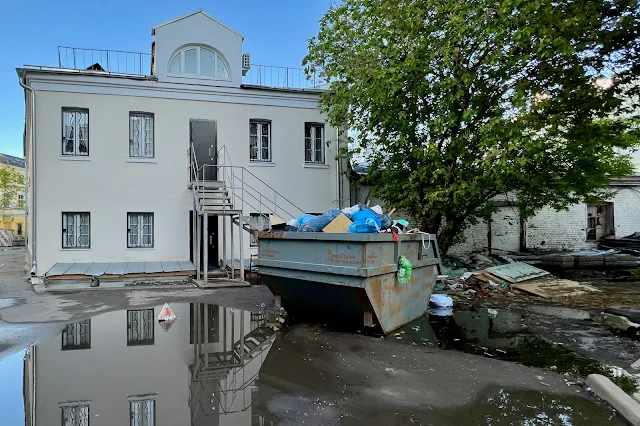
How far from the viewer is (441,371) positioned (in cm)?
496

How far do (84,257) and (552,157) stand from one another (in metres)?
14.2

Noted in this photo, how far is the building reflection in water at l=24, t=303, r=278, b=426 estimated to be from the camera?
377cm

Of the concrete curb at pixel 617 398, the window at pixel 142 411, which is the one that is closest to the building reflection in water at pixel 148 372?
the window at pixel 142 411

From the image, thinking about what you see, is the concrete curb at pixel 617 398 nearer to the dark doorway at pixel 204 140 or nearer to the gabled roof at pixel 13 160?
the dark doorway at pixel 204 140

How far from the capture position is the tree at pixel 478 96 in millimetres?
9594

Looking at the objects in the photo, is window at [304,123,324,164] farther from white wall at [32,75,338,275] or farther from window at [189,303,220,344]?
window at [189,303,220,344]

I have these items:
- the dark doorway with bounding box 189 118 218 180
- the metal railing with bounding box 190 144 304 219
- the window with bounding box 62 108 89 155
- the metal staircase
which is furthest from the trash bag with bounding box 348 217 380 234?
the window with bounding box 62 108 89 155

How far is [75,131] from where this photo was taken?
1322 centimetres

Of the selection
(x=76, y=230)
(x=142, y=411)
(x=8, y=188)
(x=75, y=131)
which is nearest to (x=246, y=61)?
(x=75, y=131)

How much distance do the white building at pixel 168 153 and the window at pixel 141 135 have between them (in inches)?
1.2

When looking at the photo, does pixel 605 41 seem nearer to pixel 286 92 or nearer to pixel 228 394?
pixel 286 92

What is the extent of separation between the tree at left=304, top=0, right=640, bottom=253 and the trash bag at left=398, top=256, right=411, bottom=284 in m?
4.47

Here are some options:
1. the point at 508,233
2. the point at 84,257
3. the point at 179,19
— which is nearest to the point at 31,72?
Result: the point at 179,19

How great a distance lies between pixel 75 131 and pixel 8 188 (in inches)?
1465
